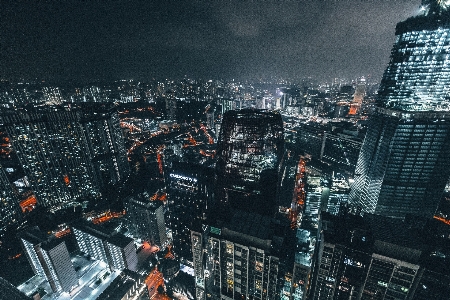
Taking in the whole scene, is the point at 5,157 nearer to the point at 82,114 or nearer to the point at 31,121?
the point at 31,121

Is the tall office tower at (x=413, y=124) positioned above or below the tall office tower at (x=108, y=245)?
above

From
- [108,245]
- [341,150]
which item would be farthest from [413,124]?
[108,245]

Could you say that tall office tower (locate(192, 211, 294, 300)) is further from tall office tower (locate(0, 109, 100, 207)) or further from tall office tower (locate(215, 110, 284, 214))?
tall office tower (locate(0, 109, 100, 207))

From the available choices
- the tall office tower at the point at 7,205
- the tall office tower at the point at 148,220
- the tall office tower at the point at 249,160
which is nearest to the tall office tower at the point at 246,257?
the tall office tower at the point at 249,160

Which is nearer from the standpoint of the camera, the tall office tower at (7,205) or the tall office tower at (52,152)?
the tall office tower at (7,205)

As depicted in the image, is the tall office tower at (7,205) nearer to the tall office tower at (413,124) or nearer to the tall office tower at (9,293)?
the tall office tower at (9,293)

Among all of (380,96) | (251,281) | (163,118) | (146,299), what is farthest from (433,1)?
(163,118)

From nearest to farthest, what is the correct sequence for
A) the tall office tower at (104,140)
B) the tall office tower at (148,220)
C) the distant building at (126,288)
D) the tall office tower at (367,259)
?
the tall office tower at (367,259) < the distant building at (126,288) < the tall office tower at (148,220) < the tall office tower at (104,140)
